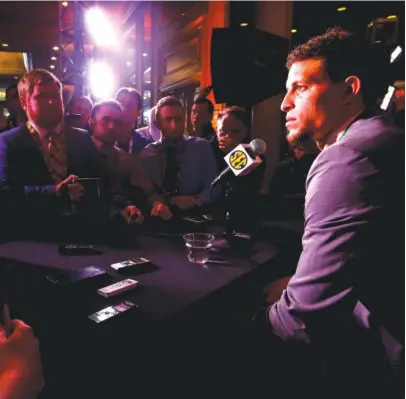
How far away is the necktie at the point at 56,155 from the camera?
2436 millimetres

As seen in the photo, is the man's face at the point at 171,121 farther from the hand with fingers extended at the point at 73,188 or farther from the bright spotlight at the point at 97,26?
the bright spotlight at the point at 97,26

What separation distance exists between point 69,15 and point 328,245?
7635mm

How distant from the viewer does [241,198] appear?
2.15 metres

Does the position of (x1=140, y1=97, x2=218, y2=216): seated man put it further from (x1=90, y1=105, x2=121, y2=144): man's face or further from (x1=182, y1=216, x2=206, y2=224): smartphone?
(x1=182, y1=216, x2=206, y2=224): smartphone

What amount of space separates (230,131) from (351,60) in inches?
73.2

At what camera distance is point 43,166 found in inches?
93.4

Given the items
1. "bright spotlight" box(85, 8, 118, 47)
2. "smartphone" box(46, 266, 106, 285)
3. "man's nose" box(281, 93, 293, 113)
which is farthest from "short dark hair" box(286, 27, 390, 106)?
"bright spotlight" box(85, 8, 118, 47)

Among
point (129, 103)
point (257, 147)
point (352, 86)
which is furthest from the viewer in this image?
point (129, 103)

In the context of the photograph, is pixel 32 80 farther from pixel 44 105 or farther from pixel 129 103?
pixel 129 103

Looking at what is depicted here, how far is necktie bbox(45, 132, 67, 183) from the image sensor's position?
7.99 feet

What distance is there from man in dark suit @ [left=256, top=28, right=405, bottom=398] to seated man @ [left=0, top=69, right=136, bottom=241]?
4.40ft

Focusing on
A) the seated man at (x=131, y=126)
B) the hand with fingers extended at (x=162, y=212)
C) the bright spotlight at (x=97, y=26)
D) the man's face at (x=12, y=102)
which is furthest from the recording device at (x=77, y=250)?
the bright spotlight at (x=97, y=26)

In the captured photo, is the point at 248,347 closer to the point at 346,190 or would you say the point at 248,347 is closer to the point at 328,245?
the point at 328,245

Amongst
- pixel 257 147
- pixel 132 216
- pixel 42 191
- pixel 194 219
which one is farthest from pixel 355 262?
pixel 42 191
